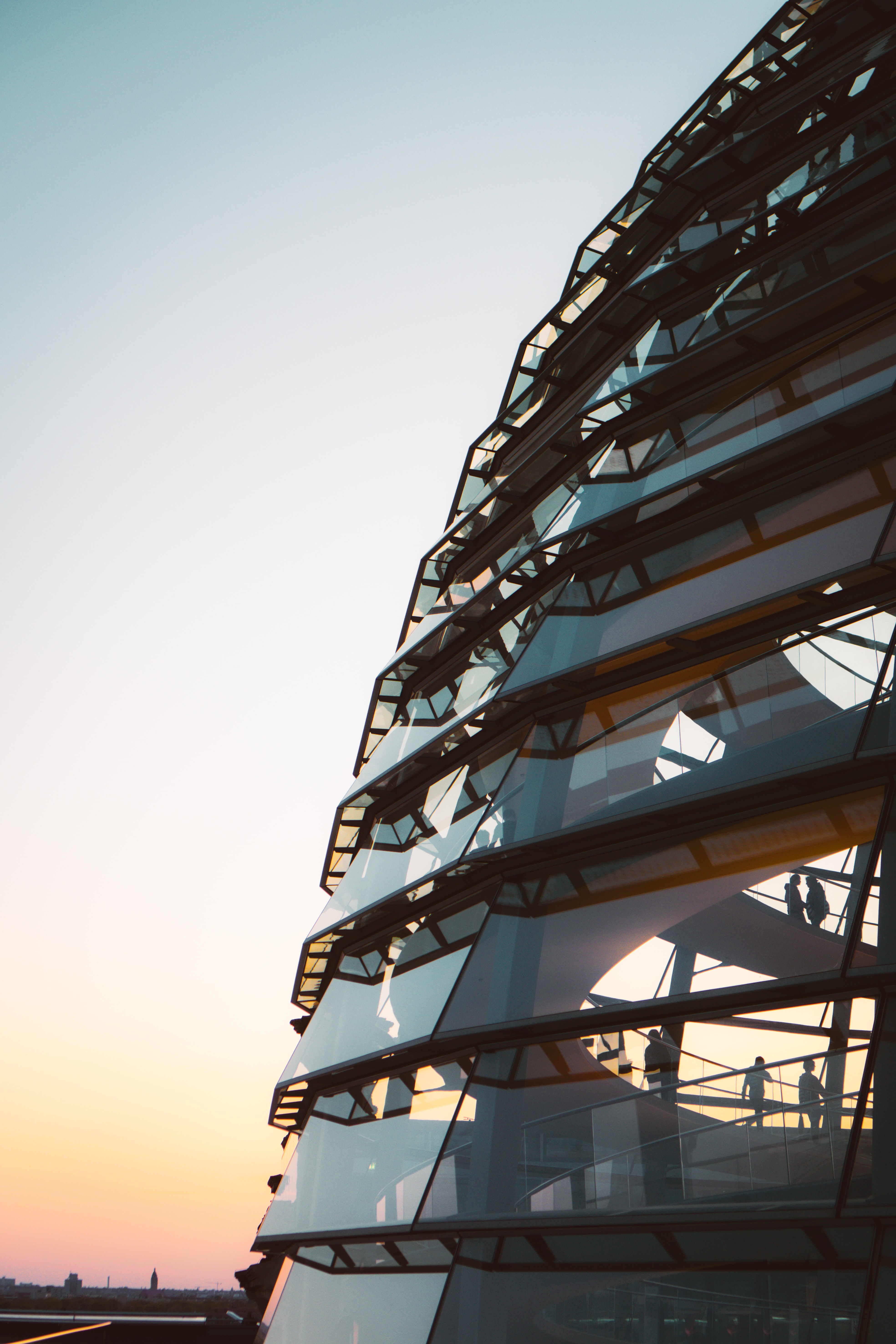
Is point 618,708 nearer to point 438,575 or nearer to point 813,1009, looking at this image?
point 813,1009

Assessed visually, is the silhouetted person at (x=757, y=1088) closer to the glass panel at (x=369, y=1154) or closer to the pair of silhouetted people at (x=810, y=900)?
the pair of silhouetted people at (x=810, y=900)

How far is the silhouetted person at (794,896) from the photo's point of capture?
7.49 meters

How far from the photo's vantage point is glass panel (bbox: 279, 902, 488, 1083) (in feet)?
32.4

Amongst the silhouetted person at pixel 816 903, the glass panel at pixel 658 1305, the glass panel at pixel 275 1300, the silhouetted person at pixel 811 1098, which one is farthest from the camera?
the glass panel at pixel 275 1300

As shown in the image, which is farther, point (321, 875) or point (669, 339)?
point (321, 875)

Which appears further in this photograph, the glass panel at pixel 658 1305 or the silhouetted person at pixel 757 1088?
the silhouetted person at pixel 757 1088

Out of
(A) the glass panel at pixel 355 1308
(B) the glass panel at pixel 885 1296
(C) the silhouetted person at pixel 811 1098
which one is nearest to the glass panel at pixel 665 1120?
(C) the silhouetted person at pixel 811 1098

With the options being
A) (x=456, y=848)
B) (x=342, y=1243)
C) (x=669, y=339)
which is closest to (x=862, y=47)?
(x=669, y=339)

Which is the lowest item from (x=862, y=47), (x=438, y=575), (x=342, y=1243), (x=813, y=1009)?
(x=342, y=1243)

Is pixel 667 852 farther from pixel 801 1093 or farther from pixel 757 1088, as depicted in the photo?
pixel 801 1093

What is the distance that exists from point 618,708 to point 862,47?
9313 mm

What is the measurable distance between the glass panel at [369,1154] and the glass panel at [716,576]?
154 inches

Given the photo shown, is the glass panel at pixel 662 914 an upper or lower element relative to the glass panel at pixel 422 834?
lower

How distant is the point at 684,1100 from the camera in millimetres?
7027
